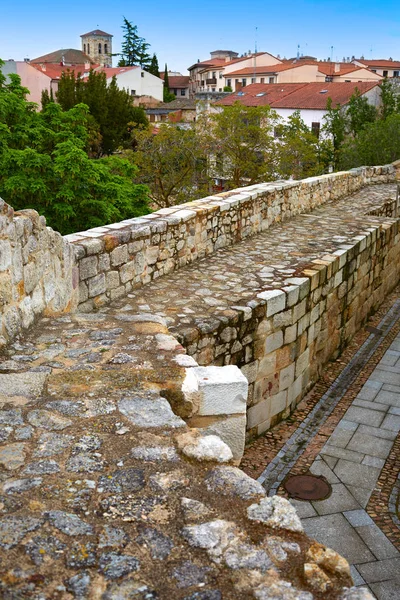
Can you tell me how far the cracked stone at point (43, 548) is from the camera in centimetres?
238

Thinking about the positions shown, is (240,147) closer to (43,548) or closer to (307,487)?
(307,487)

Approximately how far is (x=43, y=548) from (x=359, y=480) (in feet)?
15.7

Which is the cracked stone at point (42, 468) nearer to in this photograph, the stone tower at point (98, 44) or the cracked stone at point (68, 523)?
the cracked stone at point (68, 523)

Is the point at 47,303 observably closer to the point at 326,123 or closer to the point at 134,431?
the point at 134,431

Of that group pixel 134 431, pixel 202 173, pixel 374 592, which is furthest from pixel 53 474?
pixel 202 173

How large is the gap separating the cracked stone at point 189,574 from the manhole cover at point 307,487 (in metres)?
4.01

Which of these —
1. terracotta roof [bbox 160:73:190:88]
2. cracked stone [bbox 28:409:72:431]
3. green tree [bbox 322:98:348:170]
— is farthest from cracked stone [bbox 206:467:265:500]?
terracotta roof [bbox 160:73:190:88]

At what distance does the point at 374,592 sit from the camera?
4.93 metres

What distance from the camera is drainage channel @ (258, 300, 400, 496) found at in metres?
6.58

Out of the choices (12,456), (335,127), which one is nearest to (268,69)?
(335,127)

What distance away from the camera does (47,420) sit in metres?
3.44

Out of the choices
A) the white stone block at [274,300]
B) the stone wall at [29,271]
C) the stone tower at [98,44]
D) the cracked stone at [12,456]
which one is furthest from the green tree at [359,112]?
the stone tower at [98,44]

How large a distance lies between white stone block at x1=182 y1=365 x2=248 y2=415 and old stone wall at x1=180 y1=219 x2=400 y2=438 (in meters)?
1.55

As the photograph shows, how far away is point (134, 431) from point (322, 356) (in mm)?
5980
